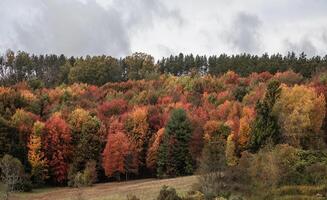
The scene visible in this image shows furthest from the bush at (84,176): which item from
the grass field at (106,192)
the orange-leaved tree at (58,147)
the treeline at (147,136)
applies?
the orange-leaved tree at (58,147)

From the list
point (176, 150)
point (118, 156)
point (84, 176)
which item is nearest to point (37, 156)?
point (84, 176)

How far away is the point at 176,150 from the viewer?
10931 centimetres

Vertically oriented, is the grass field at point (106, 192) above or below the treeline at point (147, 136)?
below

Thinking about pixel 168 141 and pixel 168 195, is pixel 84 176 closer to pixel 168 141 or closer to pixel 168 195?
pixel 168 141

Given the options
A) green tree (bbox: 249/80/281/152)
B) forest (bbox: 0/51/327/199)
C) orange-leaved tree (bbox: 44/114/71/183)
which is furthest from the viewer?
orange-leaved tree (bbox: 44/114/71/183)

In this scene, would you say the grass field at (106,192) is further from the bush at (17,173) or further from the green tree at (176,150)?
the green tree at (176,150)

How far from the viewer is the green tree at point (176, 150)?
108 metres

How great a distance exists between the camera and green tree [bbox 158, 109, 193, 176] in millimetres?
108125

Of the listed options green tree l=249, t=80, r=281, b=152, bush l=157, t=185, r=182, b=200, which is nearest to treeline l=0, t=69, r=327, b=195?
green tree l=249, t=80, r=281, b=152

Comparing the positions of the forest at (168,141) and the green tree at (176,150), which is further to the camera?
the green tree at (176,150)

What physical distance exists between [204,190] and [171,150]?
40.0 meters

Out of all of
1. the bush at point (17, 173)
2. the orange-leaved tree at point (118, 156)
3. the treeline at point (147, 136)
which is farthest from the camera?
the orange-leaved tree at point (118, 156)

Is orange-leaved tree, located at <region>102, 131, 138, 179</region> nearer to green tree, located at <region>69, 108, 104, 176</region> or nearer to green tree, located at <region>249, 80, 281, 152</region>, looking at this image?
green tree, located at <region>69, 108, 104, 176</region>

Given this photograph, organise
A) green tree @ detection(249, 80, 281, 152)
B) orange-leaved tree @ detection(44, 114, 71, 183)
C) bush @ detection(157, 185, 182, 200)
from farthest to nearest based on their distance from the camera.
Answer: orange-leaved tree @ detection(44, 114, 71, 183)
green tree @ detection(249, 80, 281, 152)
bush @ detection(157, 185, 182, 200)
